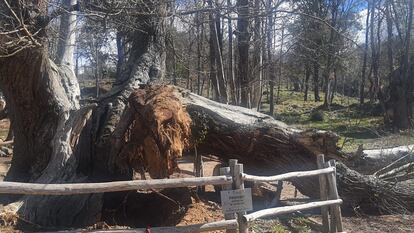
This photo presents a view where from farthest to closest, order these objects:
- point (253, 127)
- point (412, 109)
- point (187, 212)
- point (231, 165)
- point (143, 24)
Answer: point (412, 109)
point (143, 24)
point (253, 127)
point (187, 212)
point (231, 165)

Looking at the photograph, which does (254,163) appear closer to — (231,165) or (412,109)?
(231,165)

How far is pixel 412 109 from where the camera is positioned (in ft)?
95.0

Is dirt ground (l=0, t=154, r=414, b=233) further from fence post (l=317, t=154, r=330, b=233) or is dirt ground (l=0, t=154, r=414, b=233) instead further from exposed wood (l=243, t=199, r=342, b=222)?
exposed wood (l=243, t=199, r=342, b=222)

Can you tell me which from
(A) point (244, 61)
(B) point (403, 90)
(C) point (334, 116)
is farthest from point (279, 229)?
(C) point (334, 116)

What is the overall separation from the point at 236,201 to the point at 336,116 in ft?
101

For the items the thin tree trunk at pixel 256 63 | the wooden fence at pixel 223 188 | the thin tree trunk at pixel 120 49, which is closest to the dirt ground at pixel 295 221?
the wooden fence at pixel 223 188

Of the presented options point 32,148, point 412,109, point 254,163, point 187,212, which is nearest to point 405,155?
point 254,163

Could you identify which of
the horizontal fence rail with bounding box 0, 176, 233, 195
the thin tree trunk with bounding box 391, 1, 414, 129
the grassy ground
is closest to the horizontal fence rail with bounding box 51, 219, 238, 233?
the horizontal fence rail with bounding box 0, 176, 233, 195

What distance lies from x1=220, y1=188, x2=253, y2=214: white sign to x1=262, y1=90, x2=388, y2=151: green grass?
19.4 meters

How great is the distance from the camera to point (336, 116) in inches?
1396

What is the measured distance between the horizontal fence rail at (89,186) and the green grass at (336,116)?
64.9ft

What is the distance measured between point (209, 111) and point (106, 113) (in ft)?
5.90

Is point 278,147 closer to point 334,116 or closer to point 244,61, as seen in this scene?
point 244,61

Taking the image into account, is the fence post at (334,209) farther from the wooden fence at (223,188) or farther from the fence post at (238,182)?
the fence post at (238,182)
